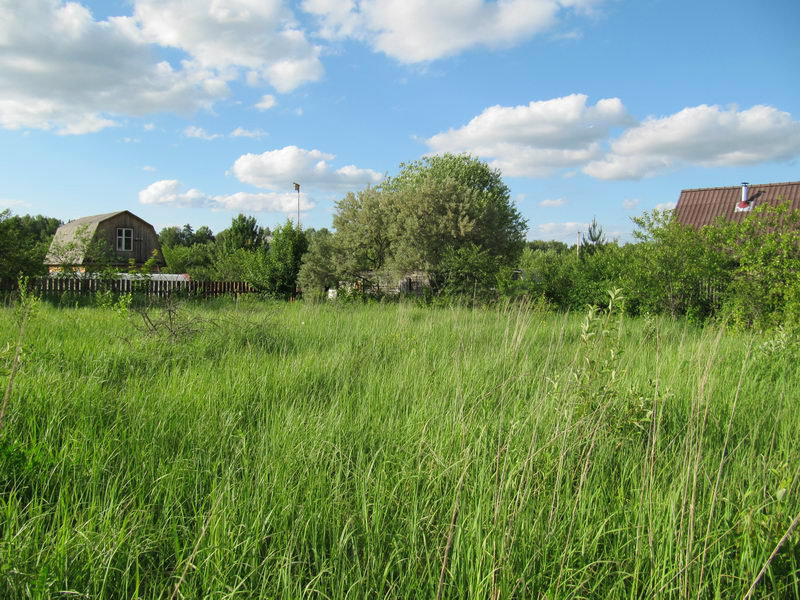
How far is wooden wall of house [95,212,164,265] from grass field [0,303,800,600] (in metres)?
36.6

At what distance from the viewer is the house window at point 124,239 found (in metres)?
36.5

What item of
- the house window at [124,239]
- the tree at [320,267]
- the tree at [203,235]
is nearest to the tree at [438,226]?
the tree at [320,267]

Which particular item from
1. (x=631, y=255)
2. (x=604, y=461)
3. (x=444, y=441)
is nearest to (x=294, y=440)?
(x=444, y=441)

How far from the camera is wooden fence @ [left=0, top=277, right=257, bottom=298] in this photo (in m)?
12.7

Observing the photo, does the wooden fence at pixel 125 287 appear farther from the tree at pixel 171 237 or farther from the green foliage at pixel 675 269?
the tree at pixel 171 237

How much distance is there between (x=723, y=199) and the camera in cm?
2197

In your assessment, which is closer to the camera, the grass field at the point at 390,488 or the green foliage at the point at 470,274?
the grass field at the point at 390,488

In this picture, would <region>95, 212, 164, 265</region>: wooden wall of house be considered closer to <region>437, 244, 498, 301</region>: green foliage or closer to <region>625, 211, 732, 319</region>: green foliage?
<region>437, 244, 498, 301</region>: green foliage

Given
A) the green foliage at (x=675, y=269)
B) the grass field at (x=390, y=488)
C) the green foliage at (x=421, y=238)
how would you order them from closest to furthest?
the grass field at (x=390, y=488), the green foliage at (x=675, y=269), the green foliage at (x=421, y=238)

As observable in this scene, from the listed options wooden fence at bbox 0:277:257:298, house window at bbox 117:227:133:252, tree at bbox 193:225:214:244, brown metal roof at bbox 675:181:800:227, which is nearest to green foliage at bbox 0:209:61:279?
wooden fence at bbox 0:277:257:298

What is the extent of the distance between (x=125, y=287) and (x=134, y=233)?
78.8ft

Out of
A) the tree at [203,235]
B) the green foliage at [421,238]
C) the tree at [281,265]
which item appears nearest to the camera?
the green foliage at [421,238]

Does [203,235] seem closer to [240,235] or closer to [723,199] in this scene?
[240,235]

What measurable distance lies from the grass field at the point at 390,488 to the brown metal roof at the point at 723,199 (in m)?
21.2
